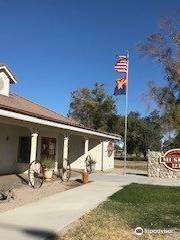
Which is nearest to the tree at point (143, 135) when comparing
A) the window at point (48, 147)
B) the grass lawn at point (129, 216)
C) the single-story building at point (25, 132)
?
the single-story building at point (25, 132)

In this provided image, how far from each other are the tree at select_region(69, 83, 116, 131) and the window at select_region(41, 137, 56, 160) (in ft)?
115

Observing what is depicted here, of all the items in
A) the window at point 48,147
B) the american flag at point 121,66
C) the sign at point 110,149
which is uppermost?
the american flag at point 121,66

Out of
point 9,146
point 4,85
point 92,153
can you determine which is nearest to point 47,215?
point 9,146

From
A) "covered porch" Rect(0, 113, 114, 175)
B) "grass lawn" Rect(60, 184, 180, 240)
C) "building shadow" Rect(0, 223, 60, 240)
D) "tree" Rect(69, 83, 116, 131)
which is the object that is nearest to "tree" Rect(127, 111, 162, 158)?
"tree" Rect(69, 83, 116, 131)

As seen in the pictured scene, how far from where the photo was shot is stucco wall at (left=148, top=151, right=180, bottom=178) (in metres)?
26.8

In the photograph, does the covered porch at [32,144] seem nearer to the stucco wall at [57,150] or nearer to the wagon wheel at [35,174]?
the stucco wall at [57,150]

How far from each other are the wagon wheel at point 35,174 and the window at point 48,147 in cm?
400

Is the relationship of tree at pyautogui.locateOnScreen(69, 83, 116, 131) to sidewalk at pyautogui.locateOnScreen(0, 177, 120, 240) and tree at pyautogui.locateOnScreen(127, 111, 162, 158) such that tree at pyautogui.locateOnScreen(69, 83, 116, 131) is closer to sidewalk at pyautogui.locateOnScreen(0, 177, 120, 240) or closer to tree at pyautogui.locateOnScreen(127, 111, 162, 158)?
tree at pyautogui.locateOnScreen(127, 111, 162, 158)

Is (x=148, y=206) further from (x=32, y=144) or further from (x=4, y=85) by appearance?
(x=4, y=85)

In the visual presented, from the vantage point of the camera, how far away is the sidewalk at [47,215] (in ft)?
30.3

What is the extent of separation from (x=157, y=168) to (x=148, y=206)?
12775 mm

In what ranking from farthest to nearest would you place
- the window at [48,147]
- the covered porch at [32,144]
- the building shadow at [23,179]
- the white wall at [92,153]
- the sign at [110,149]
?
the sign at [110,149]
the white wall at [92,153]
the window at [48,147]
the covered porch at [32,144]
the building shadow at [23,179]

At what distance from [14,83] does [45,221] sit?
1539 centimetres

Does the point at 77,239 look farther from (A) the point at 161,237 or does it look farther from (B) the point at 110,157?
(B) the point at 110,157
